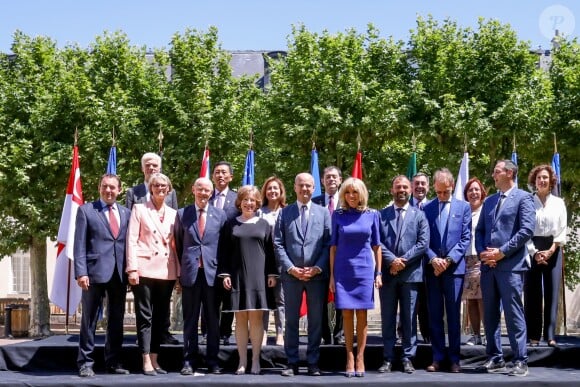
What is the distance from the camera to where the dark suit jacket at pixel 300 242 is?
295 inches

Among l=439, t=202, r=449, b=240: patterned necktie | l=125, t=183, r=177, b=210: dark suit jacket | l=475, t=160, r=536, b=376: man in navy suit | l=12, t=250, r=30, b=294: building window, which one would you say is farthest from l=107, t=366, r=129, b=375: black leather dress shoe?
l=12, t=250, r=30, b=294: building window

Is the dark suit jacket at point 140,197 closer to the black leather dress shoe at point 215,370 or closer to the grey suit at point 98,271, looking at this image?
the grey suit at point 98,271

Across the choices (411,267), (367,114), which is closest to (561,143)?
(367,114)

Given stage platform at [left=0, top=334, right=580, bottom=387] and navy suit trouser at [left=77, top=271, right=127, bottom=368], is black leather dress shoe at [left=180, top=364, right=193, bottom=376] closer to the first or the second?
stage platform at [left=0, top=334, right=580, bottom=387]

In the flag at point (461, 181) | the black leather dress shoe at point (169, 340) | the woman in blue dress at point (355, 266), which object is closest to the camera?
the woman in blue dress at point (355, 266)

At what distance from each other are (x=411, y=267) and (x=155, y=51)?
14866 millimetres

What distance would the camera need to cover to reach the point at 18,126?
66.3 feet

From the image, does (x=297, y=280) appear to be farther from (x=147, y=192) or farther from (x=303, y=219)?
(x=147, y=192)

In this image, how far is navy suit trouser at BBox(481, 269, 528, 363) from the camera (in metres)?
7.39

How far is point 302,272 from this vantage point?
743 centimetres

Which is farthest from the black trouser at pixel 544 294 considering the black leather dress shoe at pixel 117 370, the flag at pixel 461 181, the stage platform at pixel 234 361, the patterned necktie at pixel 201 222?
the black leather dress shoe at pixel 117 370

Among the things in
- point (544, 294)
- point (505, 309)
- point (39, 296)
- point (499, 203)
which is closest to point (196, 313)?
point (505, 309)

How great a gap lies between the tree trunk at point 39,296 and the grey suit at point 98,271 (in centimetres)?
1428

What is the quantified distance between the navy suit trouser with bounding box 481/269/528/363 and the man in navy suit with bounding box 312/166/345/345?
5.08ft
